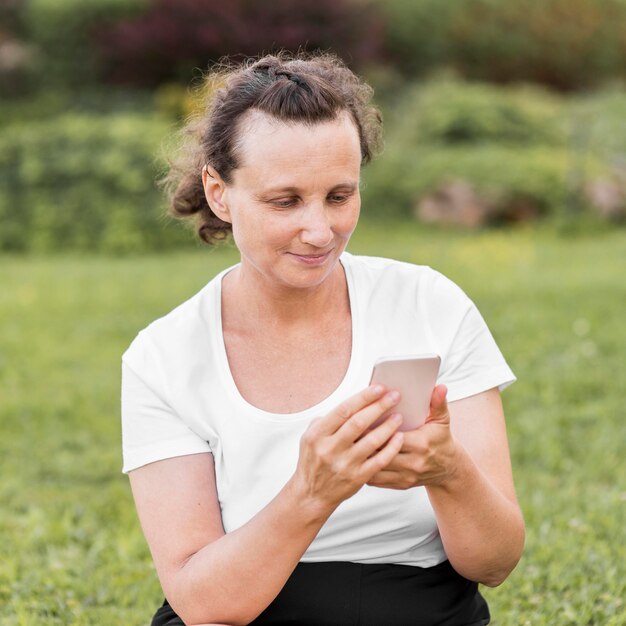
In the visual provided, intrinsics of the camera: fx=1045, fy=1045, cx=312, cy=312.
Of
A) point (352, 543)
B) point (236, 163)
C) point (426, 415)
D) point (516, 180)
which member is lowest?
point (352, 543)

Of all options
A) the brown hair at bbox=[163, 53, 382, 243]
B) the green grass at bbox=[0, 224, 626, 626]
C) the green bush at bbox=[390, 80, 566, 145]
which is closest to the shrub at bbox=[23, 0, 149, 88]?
the green bush at bbox=[390, 80, 566, 145]

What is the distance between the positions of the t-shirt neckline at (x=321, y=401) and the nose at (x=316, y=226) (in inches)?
10.8

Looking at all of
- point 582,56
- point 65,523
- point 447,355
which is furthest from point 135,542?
point 582,56

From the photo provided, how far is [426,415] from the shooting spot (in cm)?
187

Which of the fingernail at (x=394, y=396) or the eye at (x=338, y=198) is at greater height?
the eye at (x=338, y=198)

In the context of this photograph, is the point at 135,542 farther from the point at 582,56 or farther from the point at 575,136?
the point at 582,56

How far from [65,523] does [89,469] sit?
0.67m

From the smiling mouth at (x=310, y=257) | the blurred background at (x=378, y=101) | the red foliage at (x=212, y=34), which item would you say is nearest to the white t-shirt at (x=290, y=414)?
the smiling mouth at (x=310, y=257)

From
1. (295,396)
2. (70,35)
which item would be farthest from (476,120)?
(295,396)

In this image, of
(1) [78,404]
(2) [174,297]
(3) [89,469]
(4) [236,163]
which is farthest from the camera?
(2) [174,297]

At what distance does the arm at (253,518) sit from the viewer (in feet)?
5.97

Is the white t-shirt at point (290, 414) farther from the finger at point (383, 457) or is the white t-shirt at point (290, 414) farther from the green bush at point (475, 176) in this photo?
the green bush at point (475, 176)

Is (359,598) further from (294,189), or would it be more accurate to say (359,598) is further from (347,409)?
(294,189)

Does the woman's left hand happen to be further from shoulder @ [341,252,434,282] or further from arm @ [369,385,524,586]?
shoulder @ [341,252,434,282]
